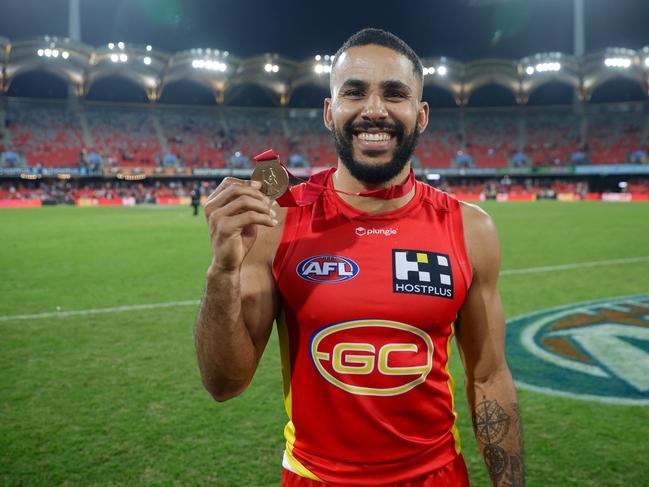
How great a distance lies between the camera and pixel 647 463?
3658 millimetres

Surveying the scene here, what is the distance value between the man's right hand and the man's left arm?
0.94m

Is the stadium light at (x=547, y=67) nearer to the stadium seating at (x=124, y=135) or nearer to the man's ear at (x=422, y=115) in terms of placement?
the stadium seating at (x=124, y=135)

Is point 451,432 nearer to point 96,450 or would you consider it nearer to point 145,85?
point 96,450

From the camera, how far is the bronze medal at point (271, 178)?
180 cm

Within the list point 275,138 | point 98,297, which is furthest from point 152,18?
point 98,297

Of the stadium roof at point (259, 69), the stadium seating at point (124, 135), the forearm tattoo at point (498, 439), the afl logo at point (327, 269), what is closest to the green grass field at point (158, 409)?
the forearm tattoo at point (498, 439)

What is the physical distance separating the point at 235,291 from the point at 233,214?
27 cm

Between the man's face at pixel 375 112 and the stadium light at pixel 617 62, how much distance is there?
6239cm

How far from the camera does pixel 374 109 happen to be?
6.91 ft

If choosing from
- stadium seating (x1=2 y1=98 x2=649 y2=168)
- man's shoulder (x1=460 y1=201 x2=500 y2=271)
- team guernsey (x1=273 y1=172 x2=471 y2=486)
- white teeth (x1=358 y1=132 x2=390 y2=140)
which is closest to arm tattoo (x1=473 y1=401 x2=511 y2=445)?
team guernsey (x1=273 y1=172 x2=471 y2=486)

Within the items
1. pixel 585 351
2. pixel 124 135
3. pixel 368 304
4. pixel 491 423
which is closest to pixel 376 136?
pixel 368 304

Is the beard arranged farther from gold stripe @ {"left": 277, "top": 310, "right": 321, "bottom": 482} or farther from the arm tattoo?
the arm tattoo

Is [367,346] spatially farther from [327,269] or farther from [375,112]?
[375,112]

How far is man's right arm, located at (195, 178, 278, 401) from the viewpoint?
173 centimetres
